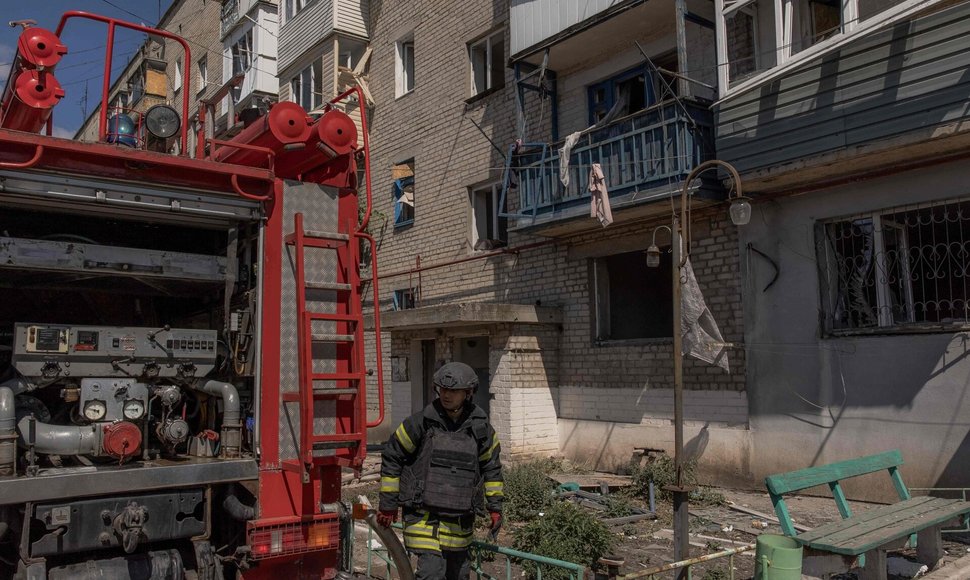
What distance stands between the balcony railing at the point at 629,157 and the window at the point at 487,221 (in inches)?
80.0

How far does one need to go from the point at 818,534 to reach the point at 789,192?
197 inches

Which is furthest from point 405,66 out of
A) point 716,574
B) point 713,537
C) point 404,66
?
point 716,574

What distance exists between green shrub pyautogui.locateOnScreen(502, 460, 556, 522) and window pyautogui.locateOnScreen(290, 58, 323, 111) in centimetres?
1256

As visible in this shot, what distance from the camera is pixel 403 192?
633 inches

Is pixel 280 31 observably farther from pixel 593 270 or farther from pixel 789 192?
pixel 789 192

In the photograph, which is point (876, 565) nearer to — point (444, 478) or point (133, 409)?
point (444, 478)

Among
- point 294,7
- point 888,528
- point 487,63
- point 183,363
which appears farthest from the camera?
point 294,7

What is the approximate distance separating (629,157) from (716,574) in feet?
19.8

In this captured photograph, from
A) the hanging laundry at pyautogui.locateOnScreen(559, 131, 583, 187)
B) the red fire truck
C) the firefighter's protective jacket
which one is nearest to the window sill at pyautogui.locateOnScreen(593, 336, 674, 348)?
the hanging laundry at pyautogui.locateOnScreen(559, 131, 583, 187)

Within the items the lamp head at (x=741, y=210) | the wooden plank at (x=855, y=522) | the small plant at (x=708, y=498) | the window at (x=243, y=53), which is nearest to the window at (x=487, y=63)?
the small plant at (x=708, y=498)

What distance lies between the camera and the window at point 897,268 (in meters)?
7.77

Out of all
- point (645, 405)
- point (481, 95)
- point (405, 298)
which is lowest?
point (645, 405)

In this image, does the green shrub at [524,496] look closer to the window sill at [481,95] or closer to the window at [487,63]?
the window sill at [481,95]

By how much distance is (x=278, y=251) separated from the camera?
460cm
